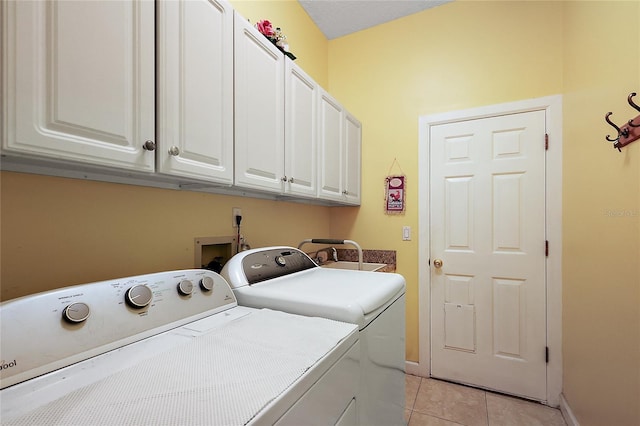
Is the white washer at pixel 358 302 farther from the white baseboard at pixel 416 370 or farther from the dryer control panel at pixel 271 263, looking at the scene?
the white baseboard at pixel 416 370

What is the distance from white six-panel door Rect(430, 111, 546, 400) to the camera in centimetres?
211

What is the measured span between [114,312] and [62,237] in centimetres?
37

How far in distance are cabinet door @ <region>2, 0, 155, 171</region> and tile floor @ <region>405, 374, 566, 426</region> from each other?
2.17 meters

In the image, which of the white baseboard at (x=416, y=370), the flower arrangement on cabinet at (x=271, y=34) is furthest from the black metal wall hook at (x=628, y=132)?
the white baseboard at (x=416, y=370)

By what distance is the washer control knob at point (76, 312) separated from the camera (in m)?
0.72

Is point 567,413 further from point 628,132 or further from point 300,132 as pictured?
point 300,132

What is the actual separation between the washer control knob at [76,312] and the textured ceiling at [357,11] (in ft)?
8.45

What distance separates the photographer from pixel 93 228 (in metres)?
1.04

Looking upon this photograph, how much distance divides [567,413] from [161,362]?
2442 millimetres

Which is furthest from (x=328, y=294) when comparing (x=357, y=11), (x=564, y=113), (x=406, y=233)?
(x=357, y=11)

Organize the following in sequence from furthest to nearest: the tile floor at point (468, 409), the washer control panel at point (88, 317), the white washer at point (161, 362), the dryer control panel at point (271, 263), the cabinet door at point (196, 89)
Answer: the tile floor at point (468, 409)
the dryer control panel at point (271, 263)
the cabinet door at point (196, 89)
the washer control panel at point (88, 317)
the white washer at point (161, 362)

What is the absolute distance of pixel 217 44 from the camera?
3.83ft

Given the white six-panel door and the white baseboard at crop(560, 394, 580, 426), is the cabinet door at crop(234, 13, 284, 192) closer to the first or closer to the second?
the white six-panel door

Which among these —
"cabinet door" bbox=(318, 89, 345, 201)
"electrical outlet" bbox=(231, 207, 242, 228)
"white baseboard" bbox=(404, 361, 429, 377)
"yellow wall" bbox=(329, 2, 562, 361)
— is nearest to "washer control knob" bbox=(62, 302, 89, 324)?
"electrical outlet" bbox=(231, 207, 242, 228)
